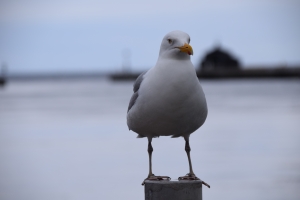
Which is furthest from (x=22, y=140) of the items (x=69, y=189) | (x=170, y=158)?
(x=69, y=189)

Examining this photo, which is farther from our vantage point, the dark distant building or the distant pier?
the dark distant building

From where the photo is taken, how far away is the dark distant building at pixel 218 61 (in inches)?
3713

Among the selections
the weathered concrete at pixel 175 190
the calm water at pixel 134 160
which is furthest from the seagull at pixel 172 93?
the calm water at pixel 134 160

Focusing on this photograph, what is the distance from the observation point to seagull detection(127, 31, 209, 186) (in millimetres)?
5398

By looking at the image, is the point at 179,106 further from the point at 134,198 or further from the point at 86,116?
the point at 86,116

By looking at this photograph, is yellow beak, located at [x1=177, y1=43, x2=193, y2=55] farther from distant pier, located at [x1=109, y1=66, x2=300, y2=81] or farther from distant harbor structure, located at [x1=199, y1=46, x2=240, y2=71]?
A: distant harbor structure, located at [x1=199, y1=46, x2=240, y2=71]

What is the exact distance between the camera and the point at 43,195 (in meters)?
11.4

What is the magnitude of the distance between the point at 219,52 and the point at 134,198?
8431 centimetres

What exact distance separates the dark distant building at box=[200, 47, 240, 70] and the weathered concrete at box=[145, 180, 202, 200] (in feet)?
289

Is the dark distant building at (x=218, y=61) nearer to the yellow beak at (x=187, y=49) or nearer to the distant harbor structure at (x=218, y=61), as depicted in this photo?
the distant harbor structure at (x=218, y=61)

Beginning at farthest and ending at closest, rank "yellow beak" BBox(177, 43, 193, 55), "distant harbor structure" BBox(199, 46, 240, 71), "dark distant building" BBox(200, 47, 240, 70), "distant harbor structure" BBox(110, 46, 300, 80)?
"dark distant building" BBox(200, 47, 240, 70), "distant harbor structure" BBox(199, 46, 240, 71), "distant harbor structure" BBox(110, 46, 300, 80), "yellow beak" BBox(177, 43, 193, 55)

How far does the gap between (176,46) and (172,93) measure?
36cm

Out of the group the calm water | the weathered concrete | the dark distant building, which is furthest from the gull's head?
the dark distant building

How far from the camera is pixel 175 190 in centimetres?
554
